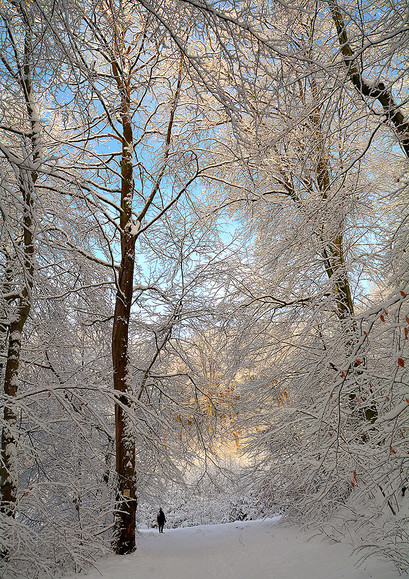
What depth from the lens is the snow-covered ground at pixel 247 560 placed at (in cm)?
486

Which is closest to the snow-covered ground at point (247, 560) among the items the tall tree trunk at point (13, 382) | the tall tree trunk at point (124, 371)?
the tall tree trunk at point (124, 371)

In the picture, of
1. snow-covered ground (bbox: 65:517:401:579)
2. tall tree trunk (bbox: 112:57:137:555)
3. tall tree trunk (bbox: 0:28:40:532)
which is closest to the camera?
tall tree trunk (bbox: 0:28:40:532)

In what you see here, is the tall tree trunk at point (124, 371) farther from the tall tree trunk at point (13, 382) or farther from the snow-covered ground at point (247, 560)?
the tall tree trunk at point (13, 382)

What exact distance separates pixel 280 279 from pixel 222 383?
8.23ft

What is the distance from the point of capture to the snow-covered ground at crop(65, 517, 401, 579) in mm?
4864

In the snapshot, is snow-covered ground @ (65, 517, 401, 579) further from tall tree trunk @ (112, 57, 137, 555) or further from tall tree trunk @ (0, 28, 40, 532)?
tall tree trunk @ (0, 28, 40, 532)

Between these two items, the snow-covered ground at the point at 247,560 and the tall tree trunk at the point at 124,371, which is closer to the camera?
the snow-covered ground at the point at 247,560

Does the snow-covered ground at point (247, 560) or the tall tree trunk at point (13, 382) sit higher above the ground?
the tall tree trunk at point (13, 382)

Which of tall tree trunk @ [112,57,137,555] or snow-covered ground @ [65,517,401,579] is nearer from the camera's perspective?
snow-covered ground @ [65,517,401,579]

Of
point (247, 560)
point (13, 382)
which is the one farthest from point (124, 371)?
point (247, 560)

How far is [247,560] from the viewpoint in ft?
22.5

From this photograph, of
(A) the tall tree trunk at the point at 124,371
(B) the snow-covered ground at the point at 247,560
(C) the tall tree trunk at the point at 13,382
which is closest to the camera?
(C) the tall tree trunk at the point at 13,382

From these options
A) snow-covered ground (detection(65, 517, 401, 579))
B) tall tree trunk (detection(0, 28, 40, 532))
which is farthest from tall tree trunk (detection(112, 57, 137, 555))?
tall tree trunk (detection(0, 28, 40, 532))

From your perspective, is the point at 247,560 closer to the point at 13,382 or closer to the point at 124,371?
the point at 124,371
